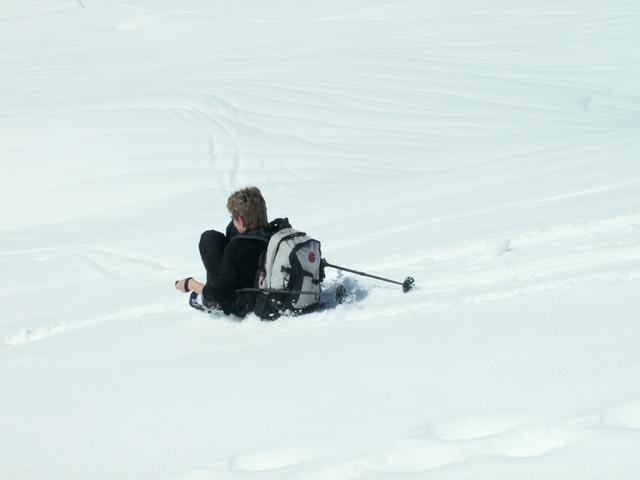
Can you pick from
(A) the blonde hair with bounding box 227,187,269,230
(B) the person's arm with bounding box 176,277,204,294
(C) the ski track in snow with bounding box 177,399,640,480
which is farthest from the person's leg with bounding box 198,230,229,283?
(C) the ski track in snow with bounding box 177,399,640,480

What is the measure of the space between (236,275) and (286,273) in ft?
1.06

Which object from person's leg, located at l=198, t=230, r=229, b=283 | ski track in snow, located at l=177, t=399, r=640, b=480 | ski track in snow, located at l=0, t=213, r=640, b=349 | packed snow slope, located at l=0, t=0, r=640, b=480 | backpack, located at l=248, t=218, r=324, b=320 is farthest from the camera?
person's leg, located at l=198, t=230, r=229, b=283

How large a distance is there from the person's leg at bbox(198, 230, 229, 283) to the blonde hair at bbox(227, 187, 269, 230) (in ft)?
0.83

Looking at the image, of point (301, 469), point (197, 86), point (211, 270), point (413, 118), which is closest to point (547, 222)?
point (211, 270)

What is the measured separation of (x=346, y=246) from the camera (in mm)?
7590

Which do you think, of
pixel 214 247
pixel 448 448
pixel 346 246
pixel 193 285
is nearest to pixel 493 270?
pixel 214 247

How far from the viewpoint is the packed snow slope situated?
12.4ft

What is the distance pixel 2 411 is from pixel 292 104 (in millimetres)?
10495

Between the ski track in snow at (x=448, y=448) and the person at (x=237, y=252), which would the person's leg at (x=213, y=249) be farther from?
the ski track in snow at (x=448, y=448)

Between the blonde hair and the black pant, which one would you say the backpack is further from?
the black pant

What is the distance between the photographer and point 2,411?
5.16 metres

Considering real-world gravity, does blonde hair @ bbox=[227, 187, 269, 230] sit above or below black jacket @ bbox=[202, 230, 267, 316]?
above

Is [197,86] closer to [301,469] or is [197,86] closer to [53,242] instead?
[53,242]

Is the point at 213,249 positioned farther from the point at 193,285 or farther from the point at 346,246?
the point at 346,246
